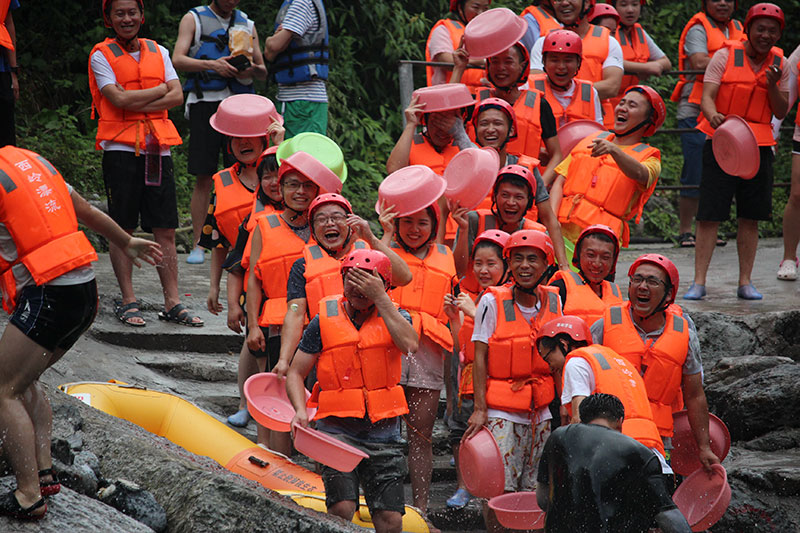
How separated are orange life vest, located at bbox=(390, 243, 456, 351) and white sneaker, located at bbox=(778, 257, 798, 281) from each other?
12.5ft

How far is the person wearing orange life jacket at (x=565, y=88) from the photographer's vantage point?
7195 mm

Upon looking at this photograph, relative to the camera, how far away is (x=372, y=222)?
1154 centimetres

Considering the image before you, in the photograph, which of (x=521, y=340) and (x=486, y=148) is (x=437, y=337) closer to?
(x=521, y=340)

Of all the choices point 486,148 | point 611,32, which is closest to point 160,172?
point 486,148

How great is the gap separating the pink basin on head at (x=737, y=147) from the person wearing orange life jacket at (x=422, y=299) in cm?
276

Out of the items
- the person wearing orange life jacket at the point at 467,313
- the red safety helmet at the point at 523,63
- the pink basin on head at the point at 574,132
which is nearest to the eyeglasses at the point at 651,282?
the person wearing orange life jacket at the point at 467,313

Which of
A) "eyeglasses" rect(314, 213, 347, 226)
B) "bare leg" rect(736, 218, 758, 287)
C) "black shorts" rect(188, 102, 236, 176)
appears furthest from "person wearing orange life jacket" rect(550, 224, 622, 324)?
"black shorts" rect(188, 102, 236, 176)

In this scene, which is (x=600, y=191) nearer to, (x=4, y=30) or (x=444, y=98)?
(x=444, y=98)

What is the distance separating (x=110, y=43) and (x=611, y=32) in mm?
4044

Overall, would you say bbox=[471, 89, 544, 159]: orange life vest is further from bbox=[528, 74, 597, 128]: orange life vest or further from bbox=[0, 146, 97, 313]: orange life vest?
bbox=[0, 146, 97, 313]: orange life vest

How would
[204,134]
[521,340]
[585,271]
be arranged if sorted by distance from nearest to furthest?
[521,340], [585,271], [204,134]

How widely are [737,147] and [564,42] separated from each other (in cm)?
159

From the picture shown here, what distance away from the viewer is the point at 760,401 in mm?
6516

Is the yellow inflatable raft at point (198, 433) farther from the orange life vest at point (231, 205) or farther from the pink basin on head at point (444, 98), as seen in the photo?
the pink basin on head at point (444, 98)
